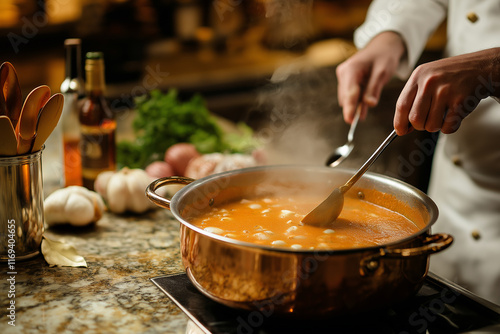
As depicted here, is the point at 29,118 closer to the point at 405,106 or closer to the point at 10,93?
the point at 10,93

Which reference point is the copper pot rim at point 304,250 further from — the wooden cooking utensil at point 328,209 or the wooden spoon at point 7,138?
the wooden spoon at point 7,138

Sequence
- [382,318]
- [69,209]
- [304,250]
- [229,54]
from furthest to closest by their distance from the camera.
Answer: [229,54]
[69,209]
[382,318]
[304,250]

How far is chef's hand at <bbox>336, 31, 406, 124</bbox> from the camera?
1561 millimetres

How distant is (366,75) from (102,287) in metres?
0.99

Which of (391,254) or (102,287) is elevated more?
(391,254)

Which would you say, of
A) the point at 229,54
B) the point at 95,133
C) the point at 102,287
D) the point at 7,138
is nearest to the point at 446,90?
the point at 102,287

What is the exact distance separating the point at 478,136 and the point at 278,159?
2.87 ft

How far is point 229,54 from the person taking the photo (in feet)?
15.7

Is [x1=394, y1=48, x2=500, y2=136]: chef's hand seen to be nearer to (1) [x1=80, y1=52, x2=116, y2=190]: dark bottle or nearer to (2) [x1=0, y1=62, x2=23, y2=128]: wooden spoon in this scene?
(2) [x1=0, y1=62, x2=23, y2=128]: wooden spoon

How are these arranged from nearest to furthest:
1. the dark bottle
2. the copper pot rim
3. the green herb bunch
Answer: the copper pot rim < the dark bottle < the green herb bunch

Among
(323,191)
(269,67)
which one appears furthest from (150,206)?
(269,67)

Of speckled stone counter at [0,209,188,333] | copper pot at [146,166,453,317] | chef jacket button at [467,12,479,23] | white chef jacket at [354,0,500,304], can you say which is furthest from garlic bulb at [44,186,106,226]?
chef jacket button at [467,12,479,23]

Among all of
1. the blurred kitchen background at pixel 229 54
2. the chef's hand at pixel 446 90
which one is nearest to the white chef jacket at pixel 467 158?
the chef's hand at pixel 446 90

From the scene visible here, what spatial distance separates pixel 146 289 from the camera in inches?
45.7
